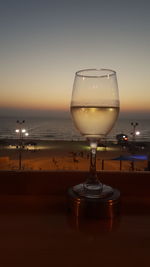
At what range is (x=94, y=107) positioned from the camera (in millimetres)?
Result: 758

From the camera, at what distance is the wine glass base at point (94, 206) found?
693 millimetres

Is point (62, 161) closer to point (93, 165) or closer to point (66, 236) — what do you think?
point (93, 165)

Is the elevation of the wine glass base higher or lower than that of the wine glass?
lower

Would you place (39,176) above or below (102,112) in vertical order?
below

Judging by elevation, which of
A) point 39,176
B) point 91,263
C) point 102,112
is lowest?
point 91,263

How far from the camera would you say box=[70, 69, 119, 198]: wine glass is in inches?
29.8

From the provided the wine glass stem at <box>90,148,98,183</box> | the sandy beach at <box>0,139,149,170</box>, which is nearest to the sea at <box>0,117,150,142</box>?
the sandy beach at <box>0,139,149,170</box>

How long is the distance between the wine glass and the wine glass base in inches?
1.0

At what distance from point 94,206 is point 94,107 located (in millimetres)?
300

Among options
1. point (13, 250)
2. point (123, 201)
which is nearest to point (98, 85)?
point (123, 201)

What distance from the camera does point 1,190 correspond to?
904mm

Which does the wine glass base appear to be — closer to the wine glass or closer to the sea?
the wine glass

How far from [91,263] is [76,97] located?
1.61 ft

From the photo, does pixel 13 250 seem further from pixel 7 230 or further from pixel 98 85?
pixel 98 85
